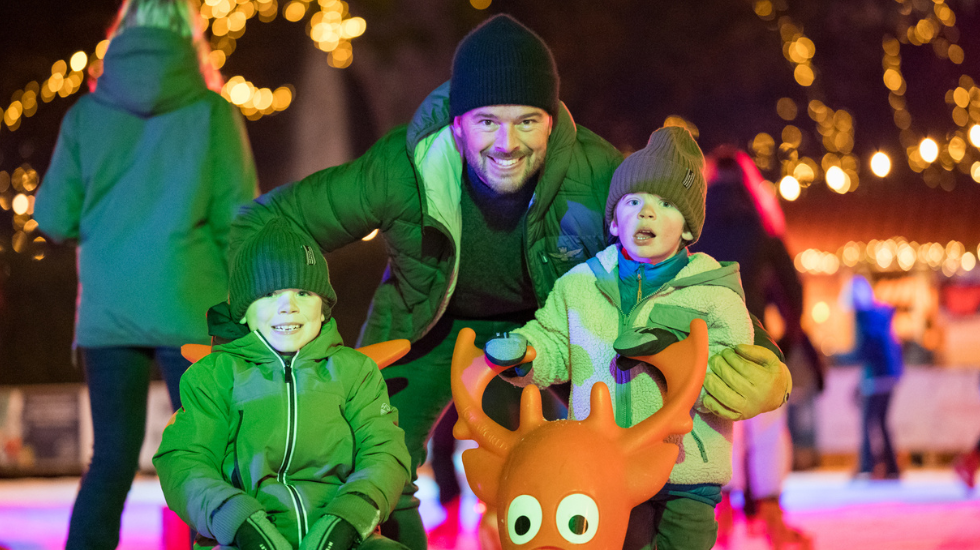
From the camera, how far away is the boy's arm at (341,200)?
2.41 metres

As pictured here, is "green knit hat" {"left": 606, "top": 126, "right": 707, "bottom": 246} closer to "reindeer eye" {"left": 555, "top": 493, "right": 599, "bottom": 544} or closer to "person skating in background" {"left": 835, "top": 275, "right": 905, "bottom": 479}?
"reindeer eye" {"left": 555, "top": 493, "right": 599, "bottom": 544}

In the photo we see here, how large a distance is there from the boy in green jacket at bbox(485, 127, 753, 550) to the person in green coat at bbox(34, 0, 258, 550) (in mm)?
1139

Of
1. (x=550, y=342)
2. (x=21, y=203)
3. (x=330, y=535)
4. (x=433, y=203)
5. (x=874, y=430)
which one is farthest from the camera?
(x=21, y=203)

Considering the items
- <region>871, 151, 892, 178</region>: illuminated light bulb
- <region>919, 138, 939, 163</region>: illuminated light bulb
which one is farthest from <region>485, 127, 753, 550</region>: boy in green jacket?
<region>919, 138, 939, 163</region>: illuminated light bulb

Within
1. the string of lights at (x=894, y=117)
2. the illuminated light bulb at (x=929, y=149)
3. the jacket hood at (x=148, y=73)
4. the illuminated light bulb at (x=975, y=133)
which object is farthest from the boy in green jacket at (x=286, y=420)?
the illuminated light bulb at (x=975, y=133)

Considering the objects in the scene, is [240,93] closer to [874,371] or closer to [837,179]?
[874,371]

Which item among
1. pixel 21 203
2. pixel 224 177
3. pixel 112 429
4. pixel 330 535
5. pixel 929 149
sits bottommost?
pixel 330 535

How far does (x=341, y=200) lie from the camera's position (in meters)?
2.42

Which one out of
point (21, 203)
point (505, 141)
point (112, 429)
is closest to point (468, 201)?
point (505, 141)

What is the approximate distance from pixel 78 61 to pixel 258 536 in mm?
5286

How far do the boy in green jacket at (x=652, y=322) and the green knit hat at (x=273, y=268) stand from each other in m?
0.46

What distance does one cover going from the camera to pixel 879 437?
5.94 meters

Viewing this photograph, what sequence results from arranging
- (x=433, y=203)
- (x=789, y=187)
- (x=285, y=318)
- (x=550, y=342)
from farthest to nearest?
(x=789, y=187)
(x=433, y=203)
(x=550, y=342)
(x=285, y=318)

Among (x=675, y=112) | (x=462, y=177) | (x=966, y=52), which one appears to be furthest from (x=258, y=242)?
(x=966, y=52)
